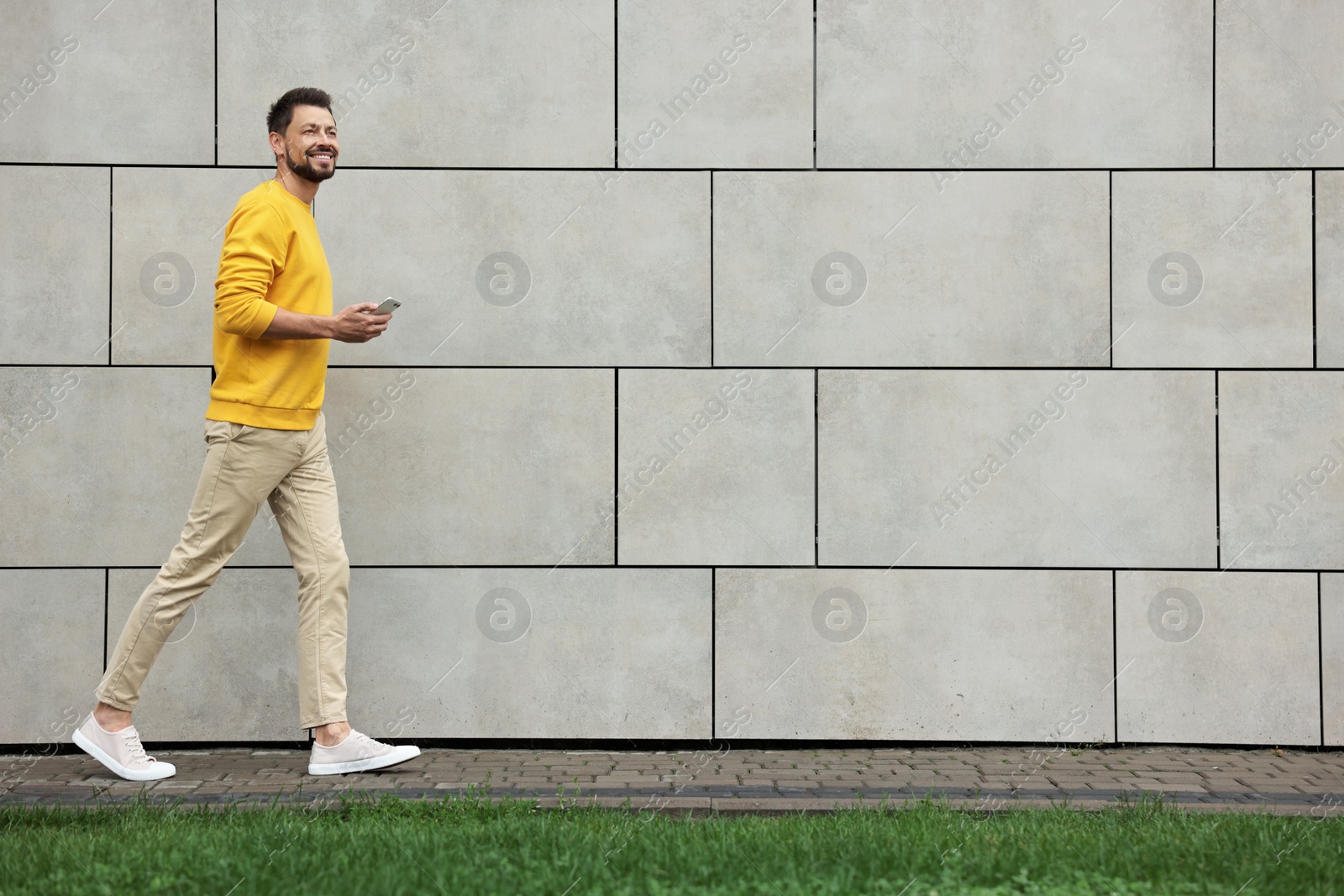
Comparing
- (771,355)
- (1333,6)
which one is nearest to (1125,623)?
(771,355)

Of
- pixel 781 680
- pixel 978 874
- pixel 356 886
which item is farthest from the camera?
pixel 781 680

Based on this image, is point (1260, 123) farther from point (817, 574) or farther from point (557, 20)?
point (557, 20)

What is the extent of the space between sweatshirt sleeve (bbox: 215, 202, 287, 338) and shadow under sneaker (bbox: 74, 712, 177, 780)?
5.82 ft

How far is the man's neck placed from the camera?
511 cm

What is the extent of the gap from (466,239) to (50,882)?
3455 mm

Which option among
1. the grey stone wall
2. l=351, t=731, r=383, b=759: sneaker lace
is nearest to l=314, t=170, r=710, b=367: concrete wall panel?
the grey stone wall

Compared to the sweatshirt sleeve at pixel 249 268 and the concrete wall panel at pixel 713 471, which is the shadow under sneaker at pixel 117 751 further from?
the concrete wall panel at pixel 713 471

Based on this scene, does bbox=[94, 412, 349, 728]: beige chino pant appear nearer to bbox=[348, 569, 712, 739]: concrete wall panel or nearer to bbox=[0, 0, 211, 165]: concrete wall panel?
bbox=[348, 569, 712, 739]: concrete wall panel

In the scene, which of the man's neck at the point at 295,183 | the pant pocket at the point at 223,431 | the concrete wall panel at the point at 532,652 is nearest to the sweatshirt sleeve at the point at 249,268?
the man's neck at the point at 295,183

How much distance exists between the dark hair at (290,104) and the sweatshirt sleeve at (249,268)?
39cm

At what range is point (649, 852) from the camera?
3.58m

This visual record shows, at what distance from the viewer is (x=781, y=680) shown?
5.73 metres

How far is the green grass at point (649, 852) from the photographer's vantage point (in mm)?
3299

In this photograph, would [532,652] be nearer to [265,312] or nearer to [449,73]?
[265,312]
